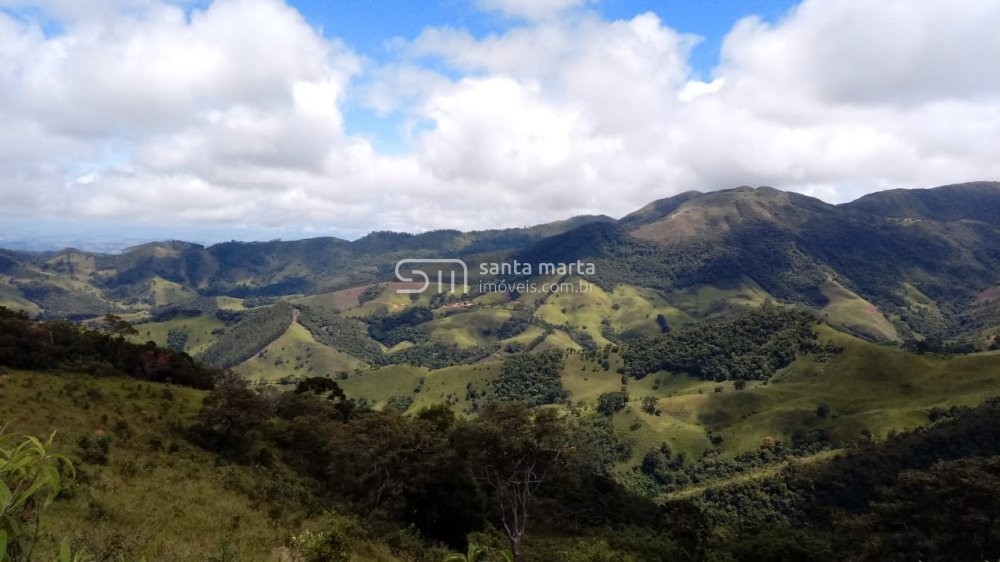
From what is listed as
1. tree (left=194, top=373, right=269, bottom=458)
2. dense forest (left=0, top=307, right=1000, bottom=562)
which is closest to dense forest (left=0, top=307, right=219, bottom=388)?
dense forest (left=0, top=307, right=1000, bottom=562)

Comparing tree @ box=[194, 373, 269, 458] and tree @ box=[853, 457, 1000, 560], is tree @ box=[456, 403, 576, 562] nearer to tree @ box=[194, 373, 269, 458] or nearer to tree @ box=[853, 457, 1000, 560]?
tree @ box=[194, 373, 269, 458]

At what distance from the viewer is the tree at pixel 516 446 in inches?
1661

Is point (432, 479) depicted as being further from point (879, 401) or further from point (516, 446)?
point (879, 401)

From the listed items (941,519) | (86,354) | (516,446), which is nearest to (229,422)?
(516,446)

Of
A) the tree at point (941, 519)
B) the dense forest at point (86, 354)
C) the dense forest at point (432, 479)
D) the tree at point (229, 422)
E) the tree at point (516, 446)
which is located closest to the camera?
the dense forest at point (432, 479)

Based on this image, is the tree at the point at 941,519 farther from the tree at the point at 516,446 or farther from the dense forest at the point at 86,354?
the dense forest at the point at 86,354

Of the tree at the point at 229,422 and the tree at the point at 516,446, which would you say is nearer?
the tree at the point at 516,446

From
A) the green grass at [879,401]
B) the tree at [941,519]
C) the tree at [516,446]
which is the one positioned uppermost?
the tree at [516,446]

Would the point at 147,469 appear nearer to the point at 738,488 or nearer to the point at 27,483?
the point at 27,483

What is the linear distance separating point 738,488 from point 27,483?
154 meters

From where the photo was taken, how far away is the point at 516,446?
136ft

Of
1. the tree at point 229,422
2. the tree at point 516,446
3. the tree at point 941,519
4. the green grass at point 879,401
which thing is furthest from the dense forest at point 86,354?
the green grass at point 879,401

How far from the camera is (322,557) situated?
17.8 metres

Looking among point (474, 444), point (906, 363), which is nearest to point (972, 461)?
point (474, 444)
